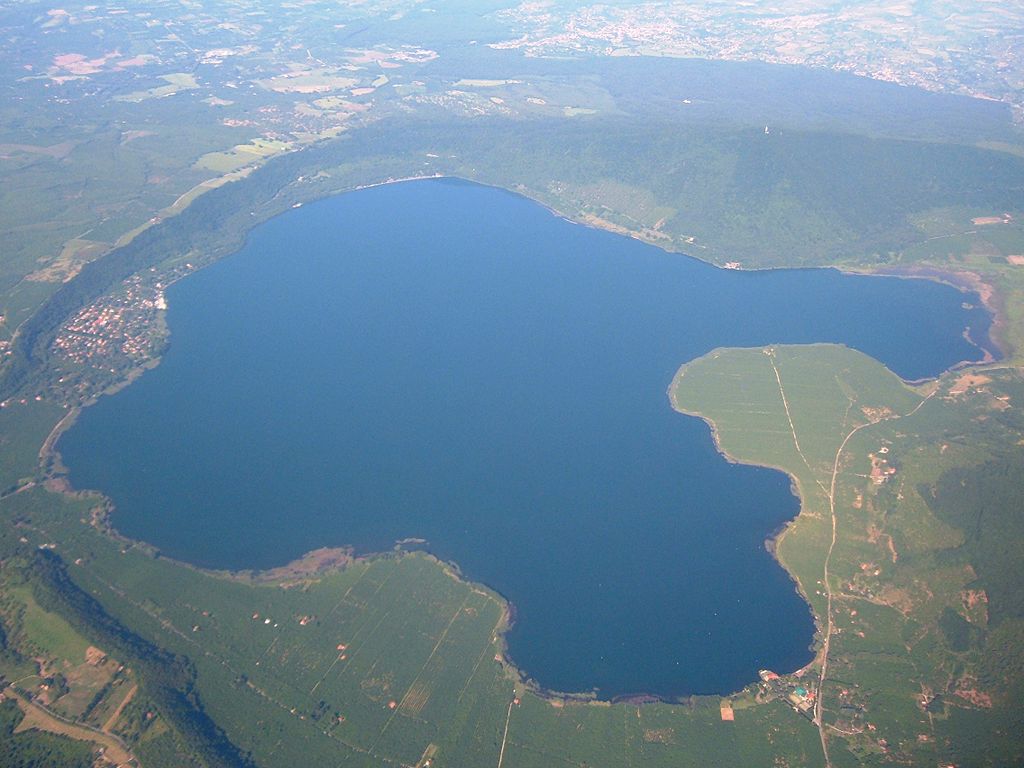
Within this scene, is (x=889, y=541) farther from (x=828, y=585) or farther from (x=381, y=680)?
(x=381, y=680)

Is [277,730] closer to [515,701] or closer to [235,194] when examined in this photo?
[515,701]

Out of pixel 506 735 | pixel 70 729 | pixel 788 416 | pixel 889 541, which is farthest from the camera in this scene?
pixel 788 416

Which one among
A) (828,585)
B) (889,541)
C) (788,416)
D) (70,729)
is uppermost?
(70,729)

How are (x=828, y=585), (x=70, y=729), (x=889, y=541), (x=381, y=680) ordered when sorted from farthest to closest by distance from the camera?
1. (x=889, y=541)
2. (x=828, y=585)
3. (x=381, y=680)
4. (x=70, y=729)

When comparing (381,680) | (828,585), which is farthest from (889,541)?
(381,680)

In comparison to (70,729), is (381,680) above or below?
below

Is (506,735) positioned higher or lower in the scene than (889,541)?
higher

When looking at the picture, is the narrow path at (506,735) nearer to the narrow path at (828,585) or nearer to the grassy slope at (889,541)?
the narrow path at (828,585)

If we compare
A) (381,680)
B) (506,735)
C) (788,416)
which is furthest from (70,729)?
(788,416)

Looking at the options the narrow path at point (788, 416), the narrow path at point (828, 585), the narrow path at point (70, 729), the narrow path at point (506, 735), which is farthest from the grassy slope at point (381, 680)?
the narrow path at point (788, 416)

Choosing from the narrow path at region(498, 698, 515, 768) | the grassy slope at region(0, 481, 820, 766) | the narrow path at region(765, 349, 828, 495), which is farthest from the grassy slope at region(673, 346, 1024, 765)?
the narrow path at region(498, 698, 515, 768)

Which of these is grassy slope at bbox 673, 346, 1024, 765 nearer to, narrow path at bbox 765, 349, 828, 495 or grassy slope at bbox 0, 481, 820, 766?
narrow path at bbox 765, 349, 828, 495

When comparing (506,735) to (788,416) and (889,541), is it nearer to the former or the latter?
(889,541)

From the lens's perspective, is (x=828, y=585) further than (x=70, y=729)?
Yes
